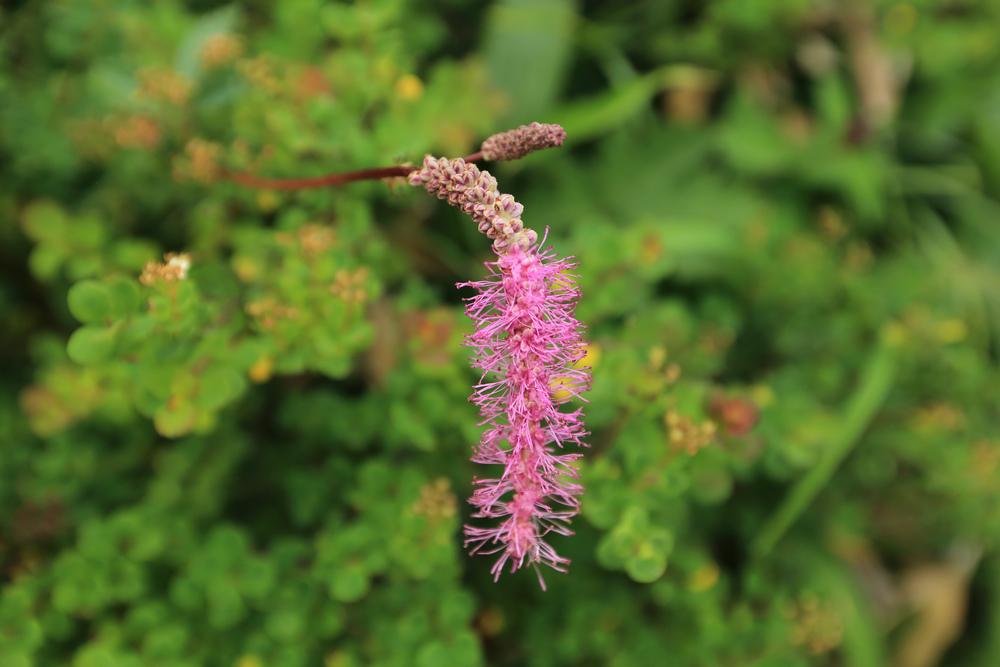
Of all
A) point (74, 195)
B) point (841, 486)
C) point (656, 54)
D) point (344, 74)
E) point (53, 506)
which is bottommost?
point (841, 486)

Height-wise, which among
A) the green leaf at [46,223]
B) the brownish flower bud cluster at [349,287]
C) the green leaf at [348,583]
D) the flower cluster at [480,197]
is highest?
the flower cluster at [480,197]

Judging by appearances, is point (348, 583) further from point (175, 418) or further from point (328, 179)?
point (328, 179)

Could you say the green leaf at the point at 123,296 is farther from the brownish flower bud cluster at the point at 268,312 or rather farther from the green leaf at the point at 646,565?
the green leaf at the point at 646,565

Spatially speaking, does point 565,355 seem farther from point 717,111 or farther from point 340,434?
point 717,111

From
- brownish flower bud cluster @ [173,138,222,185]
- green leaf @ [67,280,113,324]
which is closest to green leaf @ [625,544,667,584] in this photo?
green leaf @ [67,280,113,324]

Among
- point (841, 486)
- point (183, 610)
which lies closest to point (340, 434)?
point (183, 610)

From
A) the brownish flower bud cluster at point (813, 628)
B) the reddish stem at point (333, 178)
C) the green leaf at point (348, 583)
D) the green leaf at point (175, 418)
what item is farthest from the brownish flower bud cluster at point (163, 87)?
the brownish flower bud cluster at point (813, 628)
